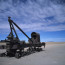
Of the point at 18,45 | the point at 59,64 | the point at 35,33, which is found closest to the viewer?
the point at 59,64

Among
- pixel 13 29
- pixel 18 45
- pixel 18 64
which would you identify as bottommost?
pixel 18 64

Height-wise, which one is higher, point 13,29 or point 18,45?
point 13,29

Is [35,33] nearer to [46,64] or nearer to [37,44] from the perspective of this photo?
[37,44]

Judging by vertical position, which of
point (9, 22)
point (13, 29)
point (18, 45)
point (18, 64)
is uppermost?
point (9, 22)

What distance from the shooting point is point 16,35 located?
13.8m

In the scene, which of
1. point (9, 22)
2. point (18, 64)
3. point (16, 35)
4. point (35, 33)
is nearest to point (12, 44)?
point (16, 35)

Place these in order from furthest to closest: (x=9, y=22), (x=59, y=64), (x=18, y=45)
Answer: (x=9, y=22), (x=18, y=45), (x=59, y=64)

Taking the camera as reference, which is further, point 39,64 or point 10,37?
point 10,37

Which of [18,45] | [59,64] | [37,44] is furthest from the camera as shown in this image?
[37,44]

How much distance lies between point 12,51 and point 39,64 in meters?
6.30

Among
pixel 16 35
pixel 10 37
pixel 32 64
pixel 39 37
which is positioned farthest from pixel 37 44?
pixel 32 64

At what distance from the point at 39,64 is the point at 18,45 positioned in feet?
17.3

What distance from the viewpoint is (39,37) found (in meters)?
21.2

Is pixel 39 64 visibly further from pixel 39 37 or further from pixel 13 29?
pixel 39 37
